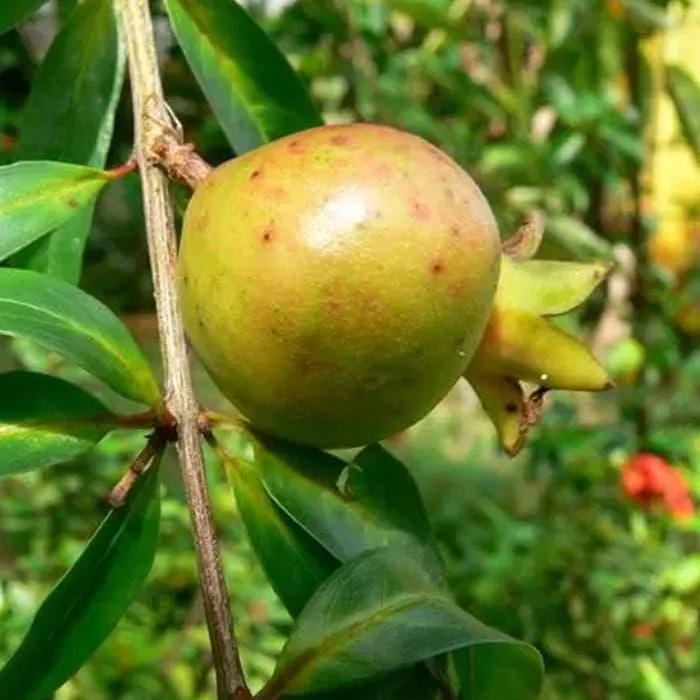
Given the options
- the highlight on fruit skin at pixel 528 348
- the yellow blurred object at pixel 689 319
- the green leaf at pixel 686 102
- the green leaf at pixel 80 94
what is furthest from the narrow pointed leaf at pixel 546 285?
the yellow blurred object at pixel 689 319

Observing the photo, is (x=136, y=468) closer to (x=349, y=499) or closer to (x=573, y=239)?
(x=349, y=499)

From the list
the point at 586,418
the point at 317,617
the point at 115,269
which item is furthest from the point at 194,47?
the point at 586,418

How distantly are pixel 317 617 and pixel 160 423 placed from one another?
96 mm

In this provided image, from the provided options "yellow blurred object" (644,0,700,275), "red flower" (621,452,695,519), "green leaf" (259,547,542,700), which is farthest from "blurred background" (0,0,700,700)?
"green leaf" (259,547,542,700)

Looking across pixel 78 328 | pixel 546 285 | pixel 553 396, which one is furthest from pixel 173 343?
pixel 553 396

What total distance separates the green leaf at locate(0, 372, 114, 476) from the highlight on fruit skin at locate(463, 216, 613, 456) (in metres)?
0.15

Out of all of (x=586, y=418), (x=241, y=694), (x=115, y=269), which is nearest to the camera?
(x=241, y=694)

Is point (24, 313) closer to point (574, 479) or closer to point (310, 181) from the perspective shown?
point (310, 181)

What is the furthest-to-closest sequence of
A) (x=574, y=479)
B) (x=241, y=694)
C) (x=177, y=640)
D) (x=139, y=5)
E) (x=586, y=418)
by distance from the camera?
(x=586, y=418), (x=574, y=479), (x=177, y=640), (x=139, y=5), (x=241, y=694)

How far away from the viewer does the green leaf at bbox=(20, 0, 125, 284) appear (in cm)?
70

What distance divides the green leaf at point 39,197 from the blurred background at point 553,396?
2.15 feet

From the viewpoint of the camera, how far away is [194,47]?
0.69 m

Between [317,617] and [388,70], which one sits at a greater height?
[317,617]

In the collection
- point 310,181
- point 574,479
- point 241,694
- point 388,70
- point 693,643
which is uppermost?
point 310,181
